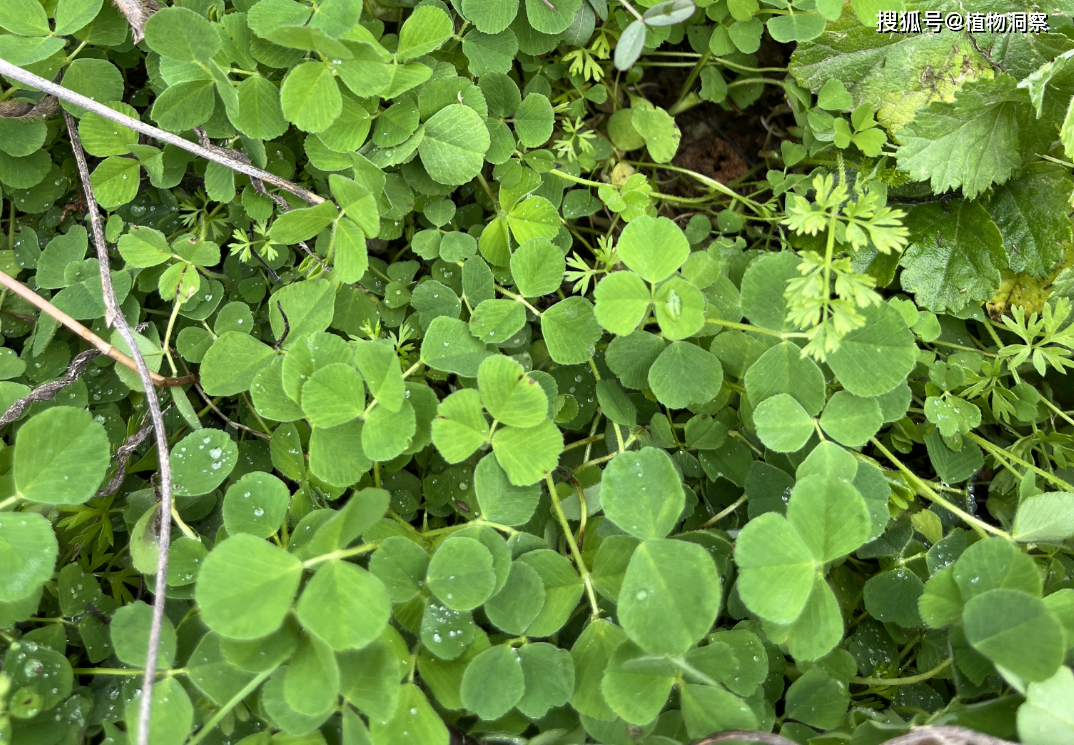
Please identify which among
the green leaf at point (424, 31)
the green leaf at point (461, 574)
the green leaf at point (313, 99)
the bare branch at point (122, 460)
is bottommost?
the bare branch at point (122, 460)

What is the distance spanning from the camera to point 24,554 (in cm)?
156

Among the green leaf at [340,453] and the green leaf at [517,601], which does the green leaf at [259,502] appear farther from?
the green leaf at [517,601]

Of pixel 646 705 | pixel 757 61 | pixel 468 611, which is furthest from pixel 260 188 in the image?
pixel 757 61

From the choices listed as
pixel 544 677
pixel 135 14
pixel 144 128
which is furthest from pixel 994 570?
pixel 135 14

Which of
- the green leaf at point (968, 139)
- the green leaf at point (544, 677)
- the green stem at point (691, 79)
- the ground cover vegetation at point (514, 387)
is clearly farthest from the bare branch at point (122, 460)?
the green leaf at point (968, 139)

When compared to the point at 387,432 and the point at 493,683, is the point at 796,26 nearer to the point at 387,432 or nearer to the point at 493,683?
the point at 387,432

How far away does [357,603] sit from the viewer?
1467 mm

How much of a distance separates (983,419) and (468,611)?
1.88m

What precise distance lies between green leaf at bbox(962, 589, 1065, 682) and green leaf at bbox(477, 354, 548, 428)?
3.58 ft

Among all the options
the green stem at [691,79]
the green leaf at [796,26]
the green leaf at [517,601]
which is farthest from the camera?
the green stem at [691,79]

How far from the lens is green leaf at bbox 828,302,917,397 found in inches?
69.8

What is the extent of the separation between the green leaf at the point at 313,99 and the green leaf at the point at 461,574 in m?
1.22

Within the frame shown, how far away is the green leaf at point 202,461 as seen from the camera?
181 centimetres

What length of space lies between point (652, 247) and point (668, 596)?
891 millimetres
